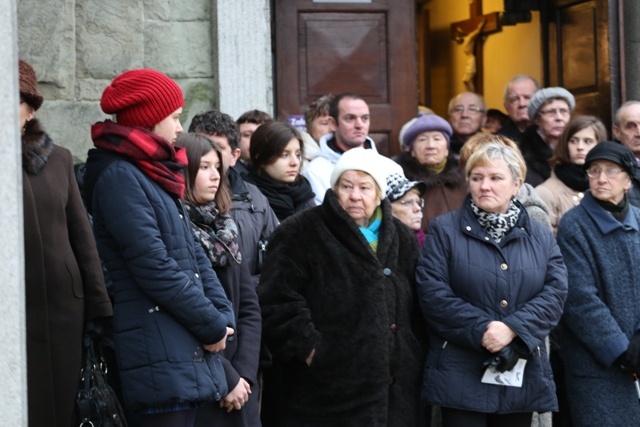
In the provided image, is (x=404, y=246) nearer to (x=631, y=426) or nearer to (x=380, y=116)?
(x=631, y=426)

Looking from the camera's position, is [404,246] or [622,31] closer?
[404,246]

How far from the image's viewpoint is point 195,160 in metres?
5.49

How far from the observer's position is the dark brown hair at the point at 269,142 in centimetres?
652

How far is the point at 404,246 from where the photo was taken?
19.9 ft

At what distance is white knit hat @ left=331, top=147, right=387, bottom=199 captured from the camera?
591cm

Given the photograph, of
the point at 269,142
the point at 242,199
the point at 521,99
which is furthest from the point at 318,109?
the point at 521,99

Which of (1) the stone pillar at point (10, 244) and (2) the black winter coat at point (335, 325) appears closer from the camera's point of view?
(1) the stone pillar at point (10, 244)

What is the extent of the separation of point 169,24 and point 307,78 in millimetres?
1018

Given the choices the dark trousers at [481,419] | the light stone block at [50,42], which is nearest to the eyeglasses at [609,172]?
the dark trousers at [481,419]

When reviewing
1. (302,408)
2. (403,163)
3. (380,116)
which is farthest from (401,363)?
(380,116)

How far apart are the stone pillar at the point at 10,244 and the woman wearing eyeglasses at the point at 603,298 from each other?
348cm

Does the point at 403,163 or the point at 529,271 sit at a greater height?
the point at 403,163

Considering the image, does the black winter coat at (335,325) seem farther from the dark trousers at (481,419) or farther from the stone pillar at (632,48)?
the stone pillar at (632,48)

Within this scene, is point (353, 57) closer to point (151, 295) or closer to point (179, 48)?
point (179, 48)
